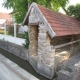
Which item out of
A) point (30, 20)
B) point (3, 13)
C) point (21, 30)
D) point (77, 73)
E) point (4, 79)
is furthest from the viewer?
point (3, 13)

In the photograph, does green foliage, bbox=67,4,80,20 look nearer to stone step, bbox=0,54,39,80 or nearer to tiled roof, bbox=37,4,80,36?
tiled roof, bbox=37,4,80,36

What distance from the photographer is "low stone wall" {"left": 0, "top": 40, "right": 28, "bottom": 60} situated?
425 inches

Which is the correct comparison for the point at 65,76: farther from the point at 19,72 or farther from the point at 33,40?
the point at 33,40

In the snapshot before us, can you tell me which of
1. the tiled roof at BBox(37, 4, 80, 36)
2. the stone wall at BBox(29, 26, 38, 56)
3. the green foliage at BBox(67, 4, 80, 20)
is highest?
the green foliage at BBox(67, 4, 80, 20)

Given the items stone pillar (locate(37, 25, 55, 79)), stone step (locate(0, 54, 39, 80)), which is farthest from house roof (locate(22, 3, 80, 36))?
stone step (locate(0, 54, 39, 80))

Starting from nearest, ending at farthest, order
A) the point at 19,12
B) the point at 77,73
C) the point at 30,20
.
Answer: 1. the point at 77,73
2. the point at 30,20
3. the point at 19,12

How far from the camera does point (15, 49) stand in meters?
12.5

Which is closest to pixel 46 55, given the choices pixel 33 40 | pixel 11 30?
pixel 33 40

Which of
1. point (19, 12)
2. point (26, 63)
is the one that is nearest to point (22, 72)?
point (26, 63)

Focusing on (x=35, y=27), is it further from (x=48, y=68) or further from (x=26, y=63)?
(x=48, y=68)

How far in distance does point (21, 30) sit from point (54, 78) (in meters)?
9.27

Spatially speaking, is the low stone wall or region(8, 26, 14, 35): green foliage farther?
region(8, 26, 14, 35): green foliage

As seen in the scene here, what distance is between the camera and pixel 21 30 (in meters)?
15.1

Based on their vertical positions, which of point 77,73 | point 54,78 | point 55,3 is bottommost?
point 54,78
